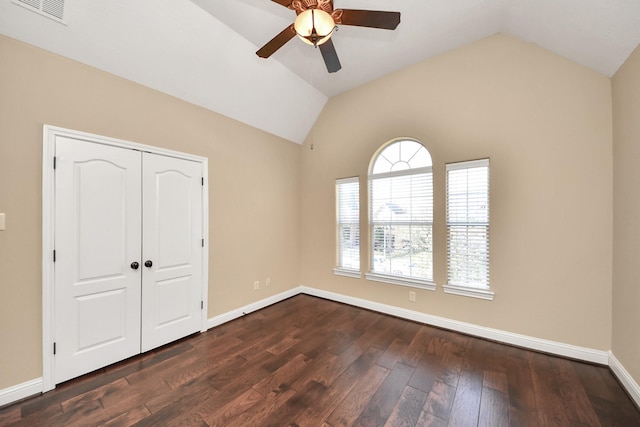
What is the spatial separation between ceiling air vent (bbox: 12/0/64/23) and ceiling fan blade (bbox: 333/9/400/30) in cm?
210

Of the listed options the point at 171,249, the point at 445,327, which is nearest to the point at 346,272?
the point at 445,327

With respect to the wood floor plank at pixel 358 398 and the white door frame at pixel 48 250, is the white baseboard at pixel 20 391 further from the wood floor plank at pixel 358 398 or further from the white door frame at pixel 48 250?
the wood floor plank at pixel 358 398

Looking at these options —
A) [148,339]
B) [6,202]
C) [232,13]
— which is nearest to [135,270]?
[148,339]

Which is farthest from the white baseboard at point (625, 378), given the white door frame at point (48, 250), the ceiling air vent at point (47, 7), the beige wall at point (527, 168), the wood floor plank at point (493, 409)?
the ceiling air vent at point (47, 7)

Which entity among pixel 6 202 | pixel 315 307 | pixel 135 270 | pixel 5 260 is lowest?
pixel 315 307

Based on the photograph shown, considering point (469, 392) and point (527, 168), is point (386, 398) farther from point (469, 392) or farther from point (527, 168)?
point (527, 168)

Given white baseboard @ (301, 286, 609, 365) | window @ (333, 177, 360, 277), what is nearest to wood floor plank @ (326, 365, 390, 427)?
white baseboard @ (301, 286, 609, 365)

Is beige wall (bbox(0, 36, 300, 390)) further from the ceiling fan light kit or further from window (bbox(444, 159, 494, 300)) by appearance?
window (bbox(444, 159, 494, 300))

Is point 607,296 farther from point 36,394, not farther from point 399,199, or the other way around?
point 36,394

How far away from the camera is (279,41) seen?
6.38 feet

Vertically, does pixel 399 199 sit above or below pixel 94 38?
below

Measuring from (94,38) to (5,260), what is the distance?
1931 millimetres

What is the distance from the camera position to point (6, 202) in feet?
5.97

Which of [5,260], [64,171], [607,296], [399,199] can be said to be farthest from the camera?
[399,199]
